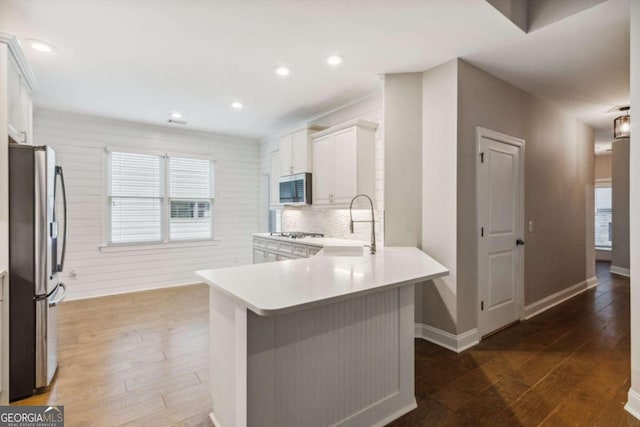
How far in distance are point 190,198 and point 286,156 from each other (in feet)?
6.65

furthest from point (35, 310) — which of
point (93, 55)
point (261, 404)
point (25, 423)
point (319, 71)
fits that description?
point (319, 71)

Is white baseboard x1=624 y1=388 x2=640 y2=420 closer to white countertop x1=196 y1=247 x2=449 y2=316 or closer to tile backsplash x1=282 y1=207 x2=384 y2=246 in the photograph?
white countertop x1=196 y1=247 x2=449 y2=316

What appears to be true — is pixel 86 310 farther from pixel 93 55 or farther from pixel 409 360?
pixel 409 360

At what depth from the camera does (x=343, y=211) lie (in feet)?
14.4

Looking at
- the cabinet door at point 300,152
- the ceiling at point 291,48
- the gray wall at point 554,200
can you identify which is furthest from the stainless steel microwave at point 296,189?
the gray wall at point 554,200

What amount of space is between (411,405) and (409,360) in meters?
0.30

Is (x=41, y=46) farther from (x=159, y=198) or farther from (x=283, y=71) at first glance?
(x=159, y=198)

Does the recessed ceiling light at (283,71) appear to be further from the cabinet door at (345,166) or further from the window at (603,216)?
the window at (603,216)

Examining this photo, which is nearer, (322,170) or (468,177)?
(468,177)

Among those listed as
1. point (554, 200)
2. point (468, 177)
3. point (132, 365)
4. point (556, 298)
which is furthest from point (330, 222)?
point (556, 298)

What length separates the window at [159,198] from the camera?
5023 millimetres

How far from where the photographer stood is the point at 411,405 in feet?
6.78

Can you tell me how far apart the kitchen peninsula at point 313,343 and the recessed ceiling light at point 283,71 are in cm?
206

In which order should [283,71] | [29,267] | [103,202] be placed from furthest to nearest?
[103,202] → [283,71] → [29,267]
